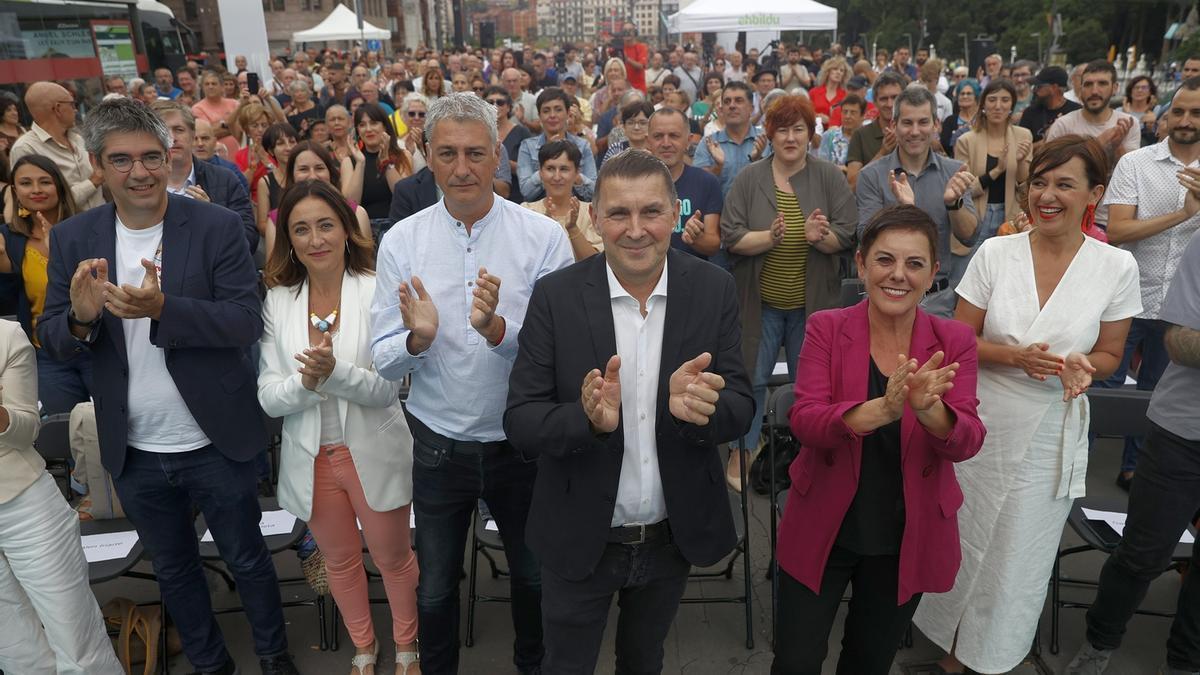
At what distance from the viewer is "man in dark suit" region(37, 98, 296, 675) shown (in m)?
2.70

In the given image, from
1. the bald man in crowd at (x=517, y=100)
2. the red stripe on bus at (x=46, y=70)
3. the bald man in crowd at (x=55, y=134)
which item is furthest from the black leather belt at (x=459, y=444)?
the red stripe on bus at (x=46, y=70)

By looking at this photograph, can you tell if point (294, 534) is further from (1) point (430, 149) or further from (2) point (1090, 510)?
(2) point (1090, 510)

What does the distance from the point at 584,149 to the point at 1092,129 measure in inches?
150

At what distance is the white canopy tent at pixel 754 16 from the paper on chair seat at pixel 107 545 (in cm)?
1103

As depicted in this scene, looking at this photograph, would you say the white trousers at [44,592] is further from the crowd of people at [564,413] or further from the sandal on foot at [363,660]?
the sandal on foot at [363,660]

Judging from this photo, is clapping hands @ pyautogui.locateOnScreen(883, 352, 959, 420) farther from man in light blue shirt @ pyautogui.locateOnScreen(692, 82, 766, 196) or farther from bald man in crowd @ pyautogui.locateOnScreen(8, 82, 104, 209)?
bald man in crowd @ pyautogui.locateOnScreen(8, 82, 104, 209)

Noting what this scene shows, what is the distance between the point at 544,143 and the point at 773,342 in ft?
6.84

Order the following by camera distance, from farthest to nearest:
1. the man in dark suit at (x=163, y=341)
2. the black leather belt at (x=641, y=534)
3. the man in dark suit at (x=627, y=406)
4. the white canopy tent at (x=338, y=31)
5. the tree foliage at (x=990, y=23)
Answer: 1. the tree foliage at (x=990, y=23)
2. the white canopy tent at (x=338, y=31)
3. the man in dark suit at (x=163, y=341)
4. the black leather belt at (x=641, y=534)
5. the man in dark suit at (x=627, y=406)

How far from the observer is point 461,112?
8.50 ft

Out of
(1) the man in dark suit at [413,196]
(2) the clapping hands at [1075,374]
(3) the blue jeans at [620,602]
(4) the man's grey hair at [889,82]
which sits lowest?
(3) the blue jeans at [620,602]

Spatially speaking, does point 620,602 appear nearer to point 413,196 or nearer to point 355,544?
point 355,544

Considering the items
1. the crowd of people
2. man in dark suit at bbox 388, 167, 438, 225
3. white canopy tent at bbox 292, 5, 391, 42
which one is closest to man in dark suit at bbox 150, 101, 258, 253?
man in dark suit at bbox 388, 167, 438, 225

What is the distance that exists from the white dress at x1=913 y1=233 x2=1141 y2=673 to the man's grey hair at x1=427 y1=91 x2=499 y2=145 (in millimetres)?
1742

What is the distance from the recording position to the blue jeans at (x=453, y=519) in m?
2.73
